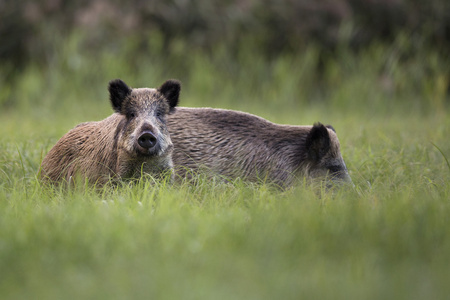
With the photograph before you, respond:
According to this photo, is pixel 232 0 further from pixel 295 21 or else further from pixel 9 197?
pixel 9 197

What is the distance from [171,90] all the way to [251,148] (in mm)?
970

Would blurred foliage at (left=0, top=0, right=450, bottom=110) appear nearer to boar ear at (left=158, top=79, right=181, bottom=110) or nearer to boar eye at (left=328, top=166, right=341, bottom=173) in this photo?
boar eye at (left=328, top=166, right=341, bottom=173)

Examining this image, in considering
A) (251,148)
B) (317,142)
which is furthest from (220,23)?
(317,142)

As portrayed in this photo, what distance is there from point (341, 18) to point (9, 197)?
984cm

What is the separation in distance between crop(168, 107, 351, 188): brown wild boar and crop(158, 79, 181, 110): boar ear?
1.67 feet

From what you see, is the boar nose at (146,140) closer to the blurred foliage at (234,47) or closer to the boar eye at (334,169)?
the boar eye at (334,169)

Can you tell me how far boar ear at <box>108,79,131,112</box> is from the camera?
492cm

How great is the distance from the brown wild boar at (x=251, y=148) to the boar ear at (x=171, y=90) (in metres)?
0.51

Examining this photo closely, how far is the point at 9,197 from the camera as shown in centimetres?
445

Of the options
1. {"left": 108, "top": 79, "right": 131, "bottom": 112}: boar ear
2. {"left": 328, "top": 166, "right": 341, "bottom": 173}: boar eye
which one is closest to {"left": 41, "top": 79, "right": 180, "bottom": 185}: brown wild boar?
{"left": 108, "top": 79, "right": 131, "bottom": 112}: boar ear

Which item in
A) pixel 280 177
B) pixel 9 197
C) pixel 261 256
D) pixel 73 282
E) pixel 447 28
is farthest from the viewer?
pixel 447 28

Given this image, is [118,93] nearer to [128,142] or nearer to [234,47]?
[128,142]

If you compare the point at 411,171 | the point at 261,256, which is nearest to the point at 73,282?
the point at 261,256

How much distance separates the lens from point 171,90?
17.0 feet
